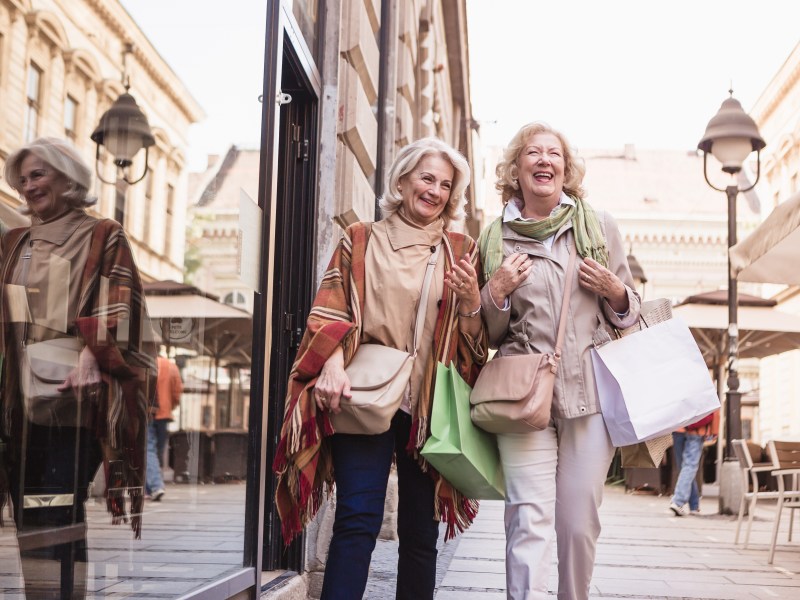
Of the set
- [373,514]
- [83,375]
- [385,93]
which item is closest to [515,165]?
[373,514]

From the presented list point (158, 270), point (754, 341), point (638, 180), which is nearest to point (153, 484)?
point (158, 270)

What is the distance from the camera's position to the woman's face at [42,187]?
97.3 inches

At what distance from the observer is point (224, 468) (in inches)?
170

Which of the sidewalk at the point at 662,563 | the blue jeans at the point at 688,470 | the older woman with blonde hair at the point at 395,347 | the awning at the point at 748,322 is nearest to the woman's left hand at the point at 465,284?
the older woman with blonde hair at the point at 395,347

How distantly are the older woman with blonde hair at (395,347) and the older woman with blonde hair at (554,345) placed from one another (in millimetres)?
158

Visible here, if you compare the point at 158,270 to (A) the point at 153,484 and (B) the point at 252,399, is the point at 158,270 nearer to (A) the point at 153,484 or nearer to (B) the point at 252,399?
(A) the point at 153,484

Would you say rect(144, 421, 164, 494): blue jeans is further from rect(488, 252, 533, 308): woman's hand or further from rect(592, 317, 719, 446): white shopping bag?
rect(592, 317, 719, 446): white shopping bag

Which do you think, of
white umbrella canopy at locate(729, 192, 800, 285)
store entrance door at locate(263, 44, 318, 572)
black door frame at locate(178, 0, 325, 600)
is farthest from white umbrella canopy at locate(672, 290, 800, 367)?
black door frame at locate(178, 0, 325, 600)

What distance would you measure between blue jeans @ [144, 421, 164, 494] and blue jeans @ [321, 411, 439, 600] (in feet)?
1.91

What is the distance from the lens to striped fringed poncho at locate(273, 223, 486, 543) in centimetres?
348

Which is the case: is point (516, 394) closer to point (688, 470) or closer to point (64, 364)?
point (64, 364)

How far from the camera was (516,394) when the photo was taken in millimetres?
3539

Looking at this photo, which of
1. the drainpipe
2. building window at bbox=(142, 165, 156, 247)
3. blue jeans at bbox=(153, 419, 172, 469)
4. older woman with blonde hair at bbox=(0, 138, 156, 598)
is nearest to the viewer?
older woman with blonde hair at bbox=(0, 138, 156, 598)

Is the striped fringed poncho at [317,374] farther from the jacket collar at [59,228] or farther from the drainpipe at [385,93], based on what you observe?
the drainpipe at [385,93]
